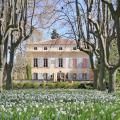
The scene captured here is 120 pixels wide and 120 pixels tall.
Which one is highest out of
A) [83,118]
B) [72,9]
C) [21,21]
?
[72,9]

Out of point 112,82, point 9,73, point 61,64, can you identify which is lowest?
point 112,82

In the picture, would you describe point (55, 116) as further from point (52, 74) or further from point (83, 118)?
point (52, 74)

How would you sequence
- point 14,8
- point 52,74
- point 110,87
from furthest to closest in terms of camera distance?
1. point 52,74
2. point 14,8
3. point 110,87

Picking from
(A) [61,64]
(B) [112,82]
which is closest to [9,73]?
(B) [112,82]

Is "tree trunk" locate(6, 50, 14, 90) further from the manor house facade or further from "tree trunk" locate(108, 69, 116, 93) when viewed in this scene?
the manor house facade

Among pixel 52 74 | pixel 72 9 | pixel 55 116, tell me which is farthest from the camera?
pixel 52 74

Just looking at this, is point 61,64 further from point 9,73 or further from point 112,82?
point 112,82

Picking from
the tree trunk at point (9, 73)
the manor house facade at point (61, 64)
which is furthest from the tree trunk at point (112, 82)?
the manor house facade at point (61, 64)

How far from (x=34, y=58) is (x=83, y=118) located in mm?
92708

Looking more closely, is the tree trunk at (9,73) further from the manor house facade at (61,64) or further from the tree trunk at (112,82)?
the manor house facade at (61,64)

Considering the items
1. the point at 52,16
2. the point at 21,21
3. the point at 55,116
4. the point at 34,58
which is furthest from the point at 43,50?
the point at 55,116

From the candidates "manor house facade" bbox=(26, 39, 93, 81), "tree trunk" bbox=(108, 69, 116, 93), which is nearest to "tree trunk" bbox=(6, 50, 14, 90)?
"tree trunk" bbox=(108, 69, 116, 93)

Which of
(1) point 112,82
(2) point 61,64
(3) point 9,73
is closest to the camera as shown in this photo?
(1) point 112,82

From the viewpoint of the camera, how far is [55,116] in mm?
5508
